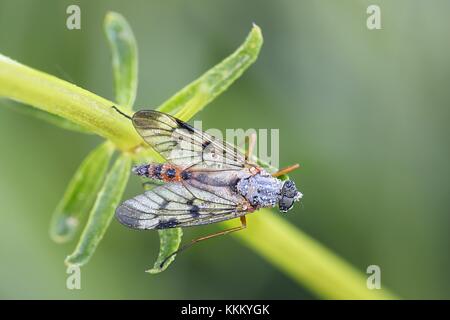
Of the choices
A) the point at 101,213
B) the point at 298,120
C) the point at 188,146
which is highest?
the point at 298,120

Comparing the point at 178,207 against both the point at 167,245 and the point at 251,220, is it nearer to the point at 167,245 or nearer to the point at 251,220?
the point at 251,220

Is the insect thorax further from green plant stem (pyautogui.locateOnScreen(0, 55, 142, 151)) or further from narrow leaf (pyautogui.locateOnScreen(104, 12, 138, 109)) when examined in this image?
green plant stem (pyautogui.locateOnScreen(0, 55, 142, 151))

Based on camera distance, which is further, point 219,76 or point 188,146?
point 188,146

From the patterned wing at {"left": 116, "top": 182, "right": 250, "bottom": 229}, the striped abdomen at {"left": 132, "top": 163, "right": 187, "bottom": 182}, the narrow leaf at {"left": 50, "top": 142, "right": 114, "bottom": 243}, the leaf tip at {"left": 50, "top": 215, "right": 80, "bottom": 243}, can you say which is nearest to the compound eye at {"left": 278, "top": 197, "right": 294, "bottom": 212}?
the patterned wing at {"left": 116, "top": 182, "right": 250, "bottom": 229}

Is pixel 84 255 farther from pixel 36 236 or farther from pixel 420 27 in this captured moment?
pixel 420 27

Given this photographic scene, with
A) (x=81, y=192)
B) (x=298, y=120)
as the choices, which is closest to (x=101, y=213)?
(x=81, y=192)

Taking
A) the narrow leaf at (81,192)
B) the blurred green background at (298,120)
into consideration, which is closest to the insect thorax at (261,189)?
the narrow leaf at (81,192)
